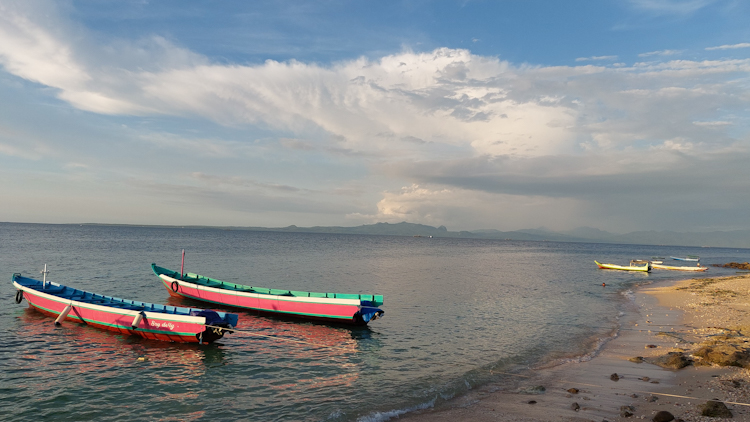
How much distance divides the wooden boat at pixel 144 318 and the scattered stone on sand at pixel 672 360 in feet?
60.1

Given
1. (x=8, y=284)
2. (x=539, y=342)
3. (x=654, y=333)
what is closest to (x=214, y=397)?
(x=539, y=342)

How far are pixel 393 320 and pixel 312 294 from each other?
5.57 meters

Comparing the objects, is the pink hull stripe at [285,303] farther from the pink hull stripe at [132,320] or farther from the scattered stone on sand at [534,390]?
the scattered stone on sand at [534,390]

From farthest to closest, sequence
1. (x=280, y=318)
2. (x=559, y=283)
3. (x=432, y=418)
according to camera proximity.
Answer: (x=559, y=283) < (x=280, y=318) < (x=432, y=418)

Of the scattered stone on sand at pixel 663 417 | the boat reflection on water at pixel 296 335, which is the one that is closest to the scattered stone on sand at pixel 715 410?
the scattered stone on sand at pixel 663 417

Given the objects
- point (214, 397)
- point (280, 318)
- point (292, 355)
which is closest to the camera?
point (214, 397)

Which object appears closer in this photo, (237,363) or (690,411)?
(690,411)

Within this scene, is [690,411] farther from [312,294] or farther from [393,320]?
[312,294]

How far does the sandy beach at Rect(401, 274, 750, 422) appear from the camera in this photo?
37.3 ft

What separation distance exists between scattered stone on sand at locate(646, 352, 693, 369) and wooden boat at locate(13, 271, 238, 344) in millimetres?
18320

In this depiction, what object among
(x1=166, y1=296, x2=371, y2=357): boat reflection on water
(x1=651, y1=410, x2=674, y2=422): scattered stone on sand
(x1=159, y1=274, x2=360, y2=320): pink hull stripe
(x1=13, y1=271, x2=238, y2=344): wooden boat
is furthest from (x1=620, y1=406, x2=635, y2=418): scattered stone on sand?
(x1=13, y1=271, x2=238, y2=344): wooden boat

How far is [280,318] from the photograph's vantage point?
2598 centimetres

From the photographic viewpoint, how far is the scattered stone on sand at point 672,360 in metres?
15.3

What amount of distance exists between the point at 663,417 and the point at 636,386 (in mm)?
3424
